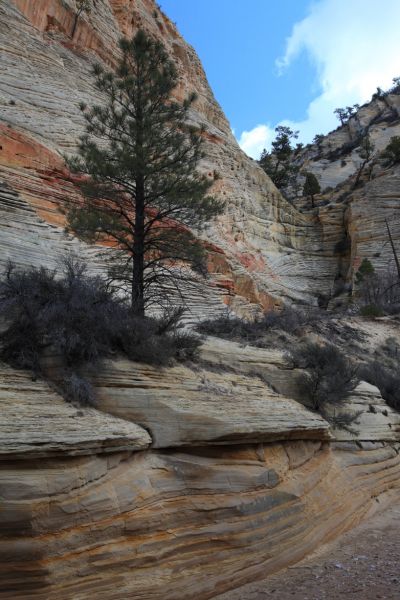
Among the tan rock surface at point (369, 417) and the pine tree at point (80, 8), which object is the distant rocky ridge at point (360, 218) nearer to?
the pine tree at point (80, 8)

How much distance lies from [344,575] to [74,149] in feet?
63.0

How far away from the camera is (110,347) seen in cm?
756

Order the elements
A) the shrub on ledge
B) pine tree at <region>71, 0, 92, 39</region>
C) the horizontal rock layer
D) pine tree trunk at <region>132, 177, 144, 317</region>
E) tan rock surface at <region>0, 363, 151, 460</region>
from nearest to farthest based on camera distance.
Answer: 1. the horizontal rock layer
2. tan rock surface at <region>0, 363, 151, 460</region>
3. the shrub on ledge
4. pine tree trunk at <region>132, 177, 144, 317</region>
5. pine tree at <region>71, 0, 92, 39</region>

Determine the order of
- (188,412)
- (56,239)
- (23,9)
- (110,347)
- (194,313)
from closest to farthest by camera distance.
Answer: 1. (188,412)
2. (110,347)
3. (56,239)
4. (194,313)
5. (23,9)

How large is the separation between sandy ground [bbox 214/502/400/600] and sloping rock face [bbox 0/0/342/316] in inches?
370

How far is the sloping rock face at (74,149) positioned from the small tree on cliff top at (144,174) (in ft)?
4.46

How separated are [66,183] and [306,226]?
80.4 feet

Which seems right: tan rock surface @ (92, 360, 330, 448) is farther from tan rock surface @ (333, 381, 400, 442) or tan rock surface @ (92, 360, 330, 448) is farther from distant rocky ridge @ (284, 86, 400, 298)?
distant rocky ridge @ (284, 86, 400, 298)

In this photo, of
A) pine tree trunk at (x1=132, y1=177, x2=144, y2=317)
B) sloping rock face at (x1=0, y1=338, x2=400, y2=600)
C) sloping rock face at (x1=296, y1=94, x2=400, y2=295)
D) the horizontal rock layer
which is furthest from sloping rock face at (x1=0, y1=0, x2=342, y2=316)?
the horizontal rock layer

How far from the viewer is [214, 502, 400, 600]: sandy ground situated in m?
5.76

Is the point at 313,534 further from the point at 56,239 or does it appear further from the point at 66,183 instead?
the point at 66,183

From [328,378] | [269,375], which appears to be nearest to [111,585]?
[269,375]

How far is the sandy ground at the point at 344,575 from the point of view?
18.9 feet

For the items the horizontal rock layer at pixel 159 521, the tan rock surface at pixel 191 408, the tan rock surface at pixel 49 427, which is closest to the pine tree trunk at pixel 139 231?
the tan rock surface at pixel 191 408
